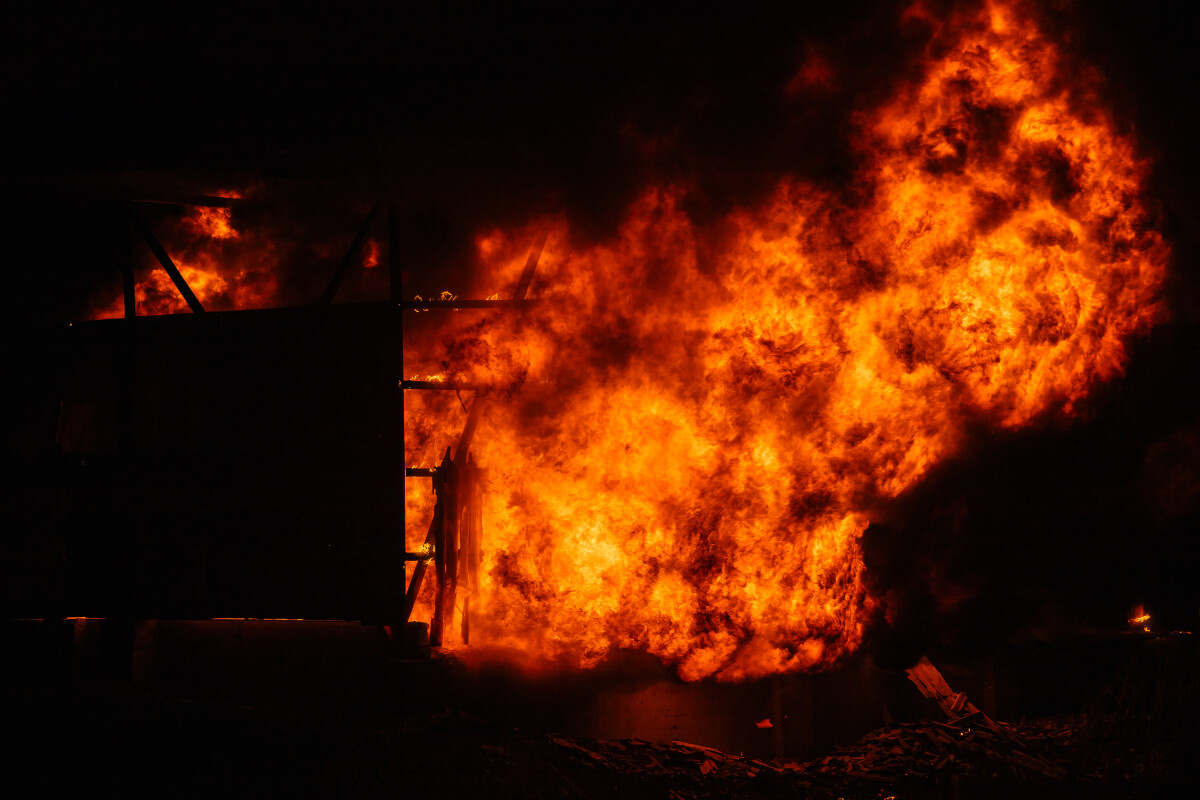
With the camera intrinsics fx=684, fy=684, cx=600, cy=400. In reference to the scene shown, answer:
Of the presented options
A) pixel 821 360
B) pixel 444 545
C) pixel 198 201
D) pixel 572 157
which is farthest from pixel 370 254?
pixel 821 360

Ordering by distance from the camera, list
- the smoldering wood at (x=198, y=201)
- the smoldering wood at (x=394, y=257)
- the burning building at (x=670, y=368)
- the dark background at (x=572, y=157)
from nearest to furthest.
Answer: the dark background at (x=572, y=157)
the burning building at (x=670, y=368)
the smoldering wood at (x=394, y=257)
the smoldering wood at (x=198, y=201)

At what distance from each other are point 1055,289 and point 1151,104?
124 inches

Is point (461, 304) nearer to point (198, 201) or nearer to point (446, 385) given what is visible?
point (446, 385)

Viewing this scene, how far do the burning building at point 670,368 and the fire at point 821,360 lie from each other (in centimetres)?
4

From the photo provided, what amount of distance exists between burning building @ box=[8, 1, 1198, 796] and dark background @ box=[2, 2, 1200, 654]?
0.17 feet

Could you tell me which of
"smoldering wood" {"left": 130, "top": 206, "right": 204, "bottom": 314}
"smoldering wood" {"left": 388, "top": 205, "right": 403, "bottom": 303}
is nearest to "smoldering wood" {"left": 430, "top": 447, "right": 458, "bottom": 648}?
"smoldering wood" {"left": 388, "top": 205, "right": 403, "bottom": 303}

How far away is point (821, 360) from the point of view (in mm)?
8484

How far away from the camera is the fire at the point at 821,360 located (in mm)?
8461

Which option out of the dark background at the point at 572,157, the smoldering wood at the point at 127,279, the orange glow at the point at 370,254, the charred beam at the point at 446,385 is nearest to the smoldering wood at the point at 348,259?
the dark background at the point at 572,157

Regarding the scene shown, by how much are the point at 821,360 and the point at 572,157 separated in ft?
14.1

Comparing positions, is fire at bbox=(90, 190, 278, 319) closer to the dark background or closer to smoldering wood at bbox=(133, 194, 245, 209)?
smoldering wood at bbox=(133, 194, 245, 209)

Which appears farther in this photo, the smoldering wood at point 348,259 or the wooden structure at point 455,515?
the smoldering wood at point 348,259

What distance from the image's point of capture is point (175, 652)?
9.55 meters

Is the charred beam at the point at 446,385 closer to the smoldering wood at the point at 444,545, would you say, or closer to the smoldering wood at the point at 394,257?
the smoldering wood at the point at 444,545
